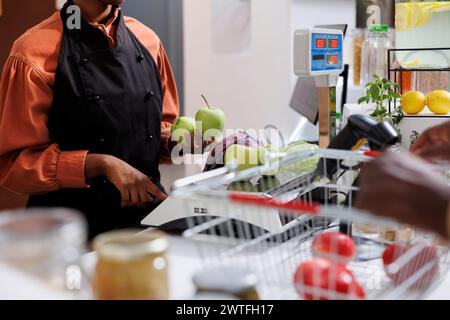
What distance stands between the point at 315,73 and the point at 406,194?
78cm

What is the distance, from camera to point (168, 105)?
207cm

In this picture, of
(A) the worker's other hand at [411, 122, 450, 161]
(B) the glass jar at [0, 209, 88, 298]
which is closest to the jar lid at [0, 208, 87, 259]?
(B) the glass jar at [0, 209, 88, 298]

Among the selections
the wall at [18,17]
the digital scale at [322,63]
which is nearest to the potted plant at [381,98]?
the digital scale at [322,63]

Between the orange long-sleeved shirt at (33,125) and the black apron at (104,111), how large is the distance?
1.3 inches

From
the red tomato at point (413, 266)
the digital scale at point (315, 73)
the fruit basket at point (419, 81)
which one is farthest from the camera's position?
the fruit basket at point (419, 81)

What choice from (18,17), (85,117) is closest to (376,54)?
(85,117)

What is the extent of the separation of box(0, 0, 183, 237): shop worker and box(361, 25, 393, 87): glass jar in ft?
2.32

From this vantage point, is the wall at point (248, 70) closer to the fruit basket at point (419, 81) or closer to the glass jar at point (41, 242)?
the fruit basket at point (419, 81)

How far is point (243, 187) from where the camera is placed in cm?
136

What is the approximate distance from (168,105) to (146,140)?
0.78 feet

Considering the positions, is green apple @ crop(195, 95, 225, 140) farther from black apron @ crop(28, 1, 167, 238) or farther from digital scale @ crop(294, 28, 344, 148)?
digital scale @ crop(294, 28, 344, 148)

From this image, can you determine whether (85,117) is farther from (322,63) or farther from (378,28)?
(378,28)

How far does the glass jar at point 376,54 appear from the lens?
82.2 inches

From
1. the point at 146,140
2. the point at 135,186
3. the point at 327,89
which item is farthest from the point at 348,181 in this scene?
the point at 146,140
